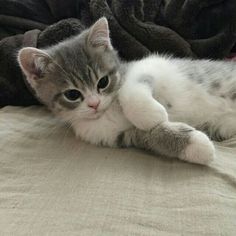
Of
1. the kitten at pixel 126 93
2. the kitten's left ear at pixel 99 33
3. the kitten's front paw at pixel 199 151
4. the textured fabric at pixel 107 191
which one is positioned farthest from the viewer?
the kitten's left ear at pixel 99 33

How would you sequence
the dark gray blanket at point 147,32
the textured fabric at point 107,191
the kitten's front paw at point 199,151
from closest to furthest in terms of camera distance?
the textured fabric at point 107,191, the kitten's front paw at point 199,151, the dark gray blanket at point 147,32

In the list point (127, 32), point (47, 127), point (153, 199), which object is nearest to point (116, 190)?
point (153, 199)

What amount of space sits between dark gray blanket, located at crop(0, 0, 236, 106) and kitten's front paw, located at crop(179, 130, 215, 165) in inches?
22.0

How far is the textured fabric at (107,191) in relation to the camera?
31.4 inches

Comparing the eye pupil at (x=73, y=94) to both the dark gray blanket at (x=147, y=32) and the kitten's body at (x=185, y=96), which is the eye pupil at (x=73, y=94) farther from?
the dark gray blanket at (x=147, y=32)

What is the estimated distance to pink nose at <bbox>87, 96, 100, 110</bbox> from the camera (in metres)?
1.17

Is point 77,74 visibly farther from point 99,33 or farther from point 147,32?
point 147,32

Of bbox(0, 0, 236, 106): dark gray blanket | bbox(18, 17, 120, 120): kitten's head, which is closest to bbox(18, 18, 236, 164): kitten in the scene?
bbox(18, 17, 120, 120): kitten's head

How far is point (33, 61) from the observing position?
121cm

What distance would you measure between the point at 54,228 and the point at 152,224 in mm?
201

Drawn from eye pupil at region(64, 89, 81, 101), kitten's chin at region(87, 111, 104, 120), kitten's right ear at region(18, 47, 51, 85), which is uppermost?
kitten's right ear at region(18, 47, 51, 85)

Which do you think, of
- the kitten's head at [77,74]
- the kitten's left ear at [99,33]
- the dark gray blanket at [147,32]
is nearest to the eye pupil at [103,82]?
the kitten's head at [77,74]

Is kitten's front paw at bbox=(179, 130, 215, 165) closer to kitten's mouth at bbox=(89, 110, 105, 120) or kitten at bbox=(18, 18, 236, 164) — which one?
kitten at bbox=(18, 18, 236, 164)

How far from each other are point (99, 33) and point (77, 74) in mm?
167
